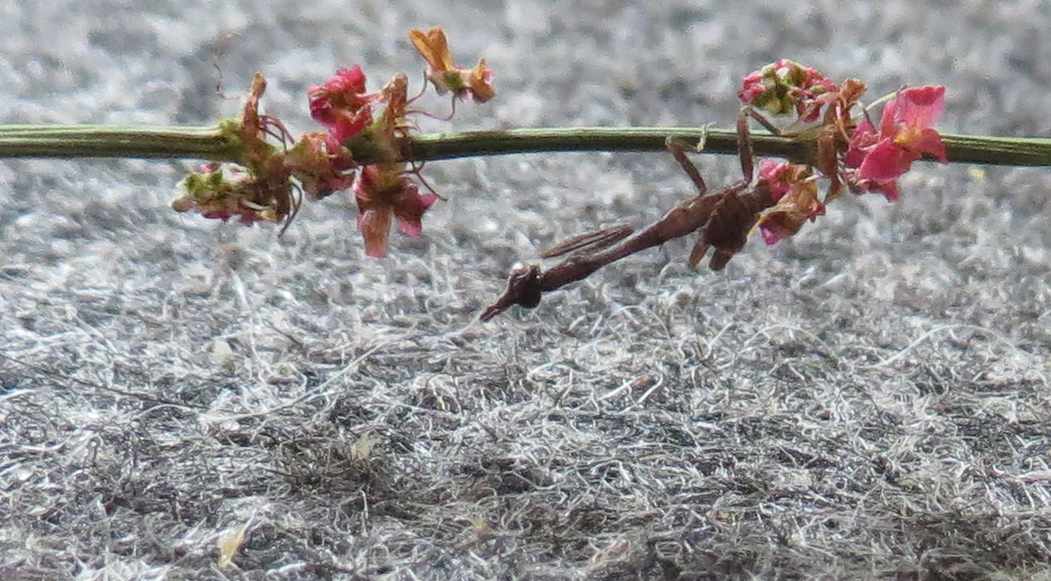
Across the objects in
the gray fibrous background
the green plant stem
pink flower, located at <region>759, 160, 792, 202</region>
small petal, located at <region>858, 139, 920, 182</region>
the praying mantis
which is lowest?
the gray fibrous background

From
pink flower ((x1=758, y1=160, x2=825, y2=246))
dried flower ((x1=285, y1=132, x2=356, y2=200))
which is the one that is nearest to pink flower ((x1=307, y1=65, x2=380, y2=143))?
dried flower ((x1=285, y1=132, x2=356, y2=200))

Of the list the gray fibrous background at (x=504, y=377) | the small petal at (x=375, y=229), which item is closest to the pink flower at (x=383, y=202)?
the small petal at (x=375, y=229)

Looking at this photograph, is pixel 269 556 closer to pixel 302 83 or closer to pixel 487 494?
pixel 487 494

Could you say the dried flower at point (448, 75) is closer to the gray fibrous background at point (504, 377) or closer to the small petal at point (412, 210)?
the small petal at point (412, 210)

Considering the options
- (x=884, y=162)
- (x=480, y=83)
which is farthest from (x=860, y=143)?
(x=480, y=83)

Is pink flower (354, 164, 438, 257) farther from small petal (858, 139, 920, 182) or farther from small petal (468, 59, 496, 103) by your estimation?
small petal (858, 139, 920, 182)
